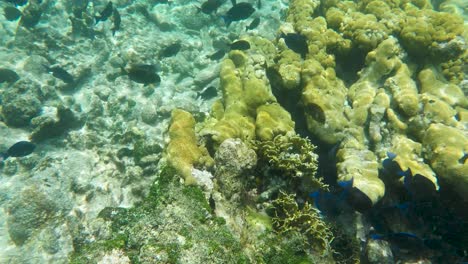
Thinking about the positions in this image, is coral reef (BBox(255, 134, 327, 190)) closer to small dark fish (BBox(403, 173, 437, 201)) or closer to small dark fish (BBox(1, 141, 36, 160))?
small dark fish (BBox(403, 173, 437, 201))

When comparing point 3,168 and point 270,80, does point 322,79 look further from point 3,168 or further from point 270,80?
point 3,168

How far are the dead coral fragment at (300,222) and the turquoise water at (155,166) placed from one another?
0.20 feet

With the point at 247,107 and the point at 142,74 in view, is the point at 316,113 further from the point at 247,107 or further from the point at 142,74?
the point at 142,74

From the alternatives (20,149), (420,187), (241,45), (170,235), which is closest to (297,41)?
(241,45)

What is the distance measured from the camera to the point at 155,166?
24.2 feet

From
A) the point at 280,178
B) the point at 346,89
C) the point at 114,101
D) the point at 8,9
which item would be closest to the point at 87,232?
the point at 280,178

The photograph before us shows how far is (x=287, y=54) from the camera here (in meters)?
7.40

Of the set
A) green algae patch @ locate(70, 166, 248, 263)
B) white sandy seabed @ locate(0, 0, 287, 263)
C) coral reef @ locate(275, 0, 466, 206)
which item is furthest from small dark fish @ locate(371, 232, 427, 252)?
white sandy seabed @ locate(0, 0, 287, 263)

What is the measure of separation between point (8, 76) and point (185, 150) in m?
8.39

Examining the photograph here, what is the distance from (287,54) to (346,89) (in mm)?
1656

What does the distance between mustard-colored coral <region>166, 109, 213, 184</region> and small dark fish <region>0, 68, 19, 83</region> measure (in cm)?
736

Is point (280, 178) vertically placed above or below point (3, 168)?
above

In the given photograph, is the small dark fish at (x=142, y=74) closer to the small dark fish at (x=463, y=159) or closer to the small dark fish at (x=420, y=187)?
the small dark fish at (x=420, y=187)

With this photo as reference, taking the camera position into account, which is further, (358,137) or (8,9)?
(8,9)
